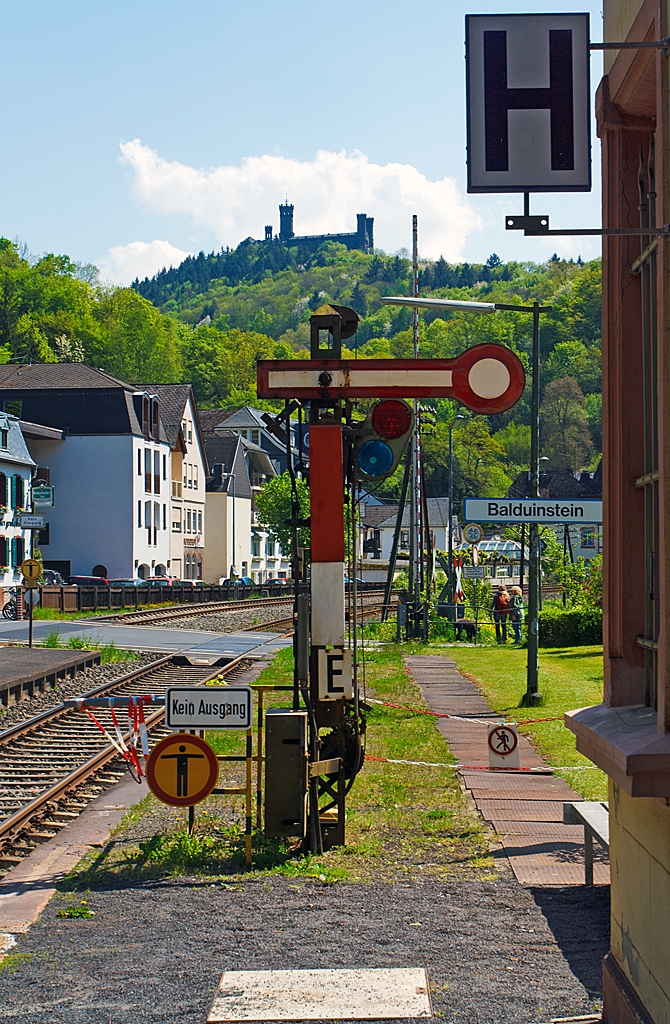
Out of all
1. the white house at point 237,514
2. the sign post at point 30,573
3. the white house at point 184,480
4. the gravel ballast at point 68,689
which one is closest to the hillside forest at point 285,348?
the white house at point 237,514

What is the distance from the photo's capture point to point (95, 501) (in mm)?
61969

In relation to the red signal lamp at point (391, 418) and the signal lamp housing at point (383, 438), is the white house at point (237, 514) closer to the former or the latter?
the signal lamp housing at point (383, 438)

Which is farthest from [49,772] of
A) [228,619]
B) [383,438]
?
[228,619]

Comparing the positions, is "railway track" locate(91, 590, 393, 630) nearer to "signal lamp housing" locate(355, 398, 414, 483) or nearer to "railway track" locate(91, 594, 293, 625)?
"railway track" locate(91, 594, 293, 625)

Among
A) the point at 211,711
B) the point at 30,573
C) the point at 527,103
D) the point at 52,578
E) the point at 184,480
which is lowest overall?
the point at 211,711

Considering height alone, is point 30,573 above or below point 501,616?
above

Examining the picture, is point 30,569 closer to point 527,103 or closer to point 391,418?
point 391,418

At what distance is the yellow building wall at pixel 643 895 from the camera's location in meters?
5.07

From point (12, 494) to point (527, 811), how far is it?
41.4 metres

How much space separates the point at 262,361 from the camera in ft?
31.3

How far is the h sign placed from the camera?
17.4ft

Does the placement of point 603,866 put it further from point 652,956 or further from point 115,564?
point 115,564

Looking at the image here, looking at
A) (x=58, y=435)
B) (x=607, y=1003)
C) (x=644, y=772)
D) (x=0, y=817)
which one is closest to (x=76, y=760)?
(x=0, y=817)

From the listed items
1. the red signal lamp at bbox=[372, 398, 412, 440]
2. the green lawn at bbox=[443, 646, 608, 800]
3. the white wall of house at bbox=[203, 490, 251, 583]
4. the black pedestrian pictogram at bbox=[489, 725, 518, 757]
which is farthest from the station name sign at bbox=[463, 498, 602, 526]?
the white wall of house at bbox=[203, 490, 251, 583]
